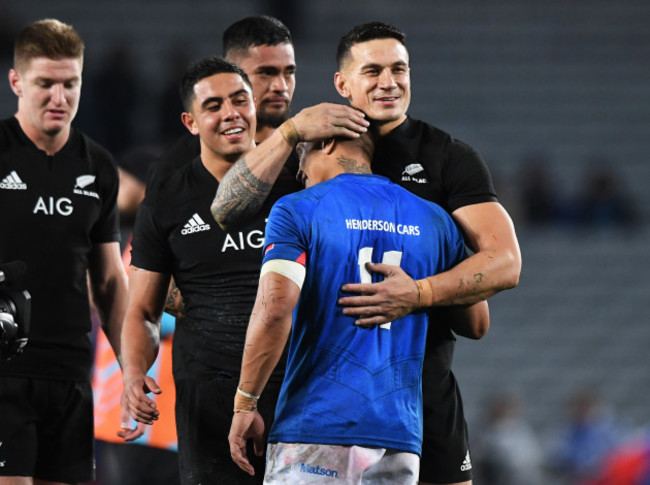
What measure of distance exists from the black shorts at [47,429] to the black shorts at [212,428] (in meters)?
0.60

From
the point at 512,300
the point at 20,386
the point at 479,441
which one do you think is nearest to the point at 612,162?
the point at 512,300

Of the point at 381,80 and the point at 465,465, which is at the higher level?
the point at 381,80

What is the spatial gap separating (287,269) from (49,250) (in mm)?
1646

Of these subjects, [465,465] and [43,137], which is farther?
[43,137]

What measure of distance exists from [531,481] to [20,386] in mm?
9308

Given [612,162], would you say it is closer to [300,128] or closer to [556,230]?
[556,230]

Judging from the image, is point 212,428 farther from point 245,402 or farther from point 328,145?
point 328,145

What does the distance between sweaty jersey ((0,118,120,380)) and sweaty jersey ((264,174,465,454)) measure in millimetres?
1514

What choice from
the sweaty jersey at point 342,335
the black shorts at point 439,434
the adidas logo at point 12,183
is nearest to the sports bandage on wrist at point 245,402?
the sweaty jersey at point 342,335

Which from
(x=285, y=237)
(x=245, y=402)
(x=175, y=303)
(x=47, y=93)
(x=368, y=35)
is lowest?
Result: (x=245, y=402)

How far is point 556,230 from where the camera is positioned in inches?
635

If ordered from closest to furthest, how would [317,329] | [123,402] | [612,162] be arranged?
[317,329], [123,402], [612,162]

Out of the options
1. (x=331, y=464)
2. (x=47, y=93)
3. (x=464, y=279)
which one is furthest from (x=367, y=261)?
(x=47, y=93)

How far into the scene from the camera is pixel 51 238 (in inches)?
196
